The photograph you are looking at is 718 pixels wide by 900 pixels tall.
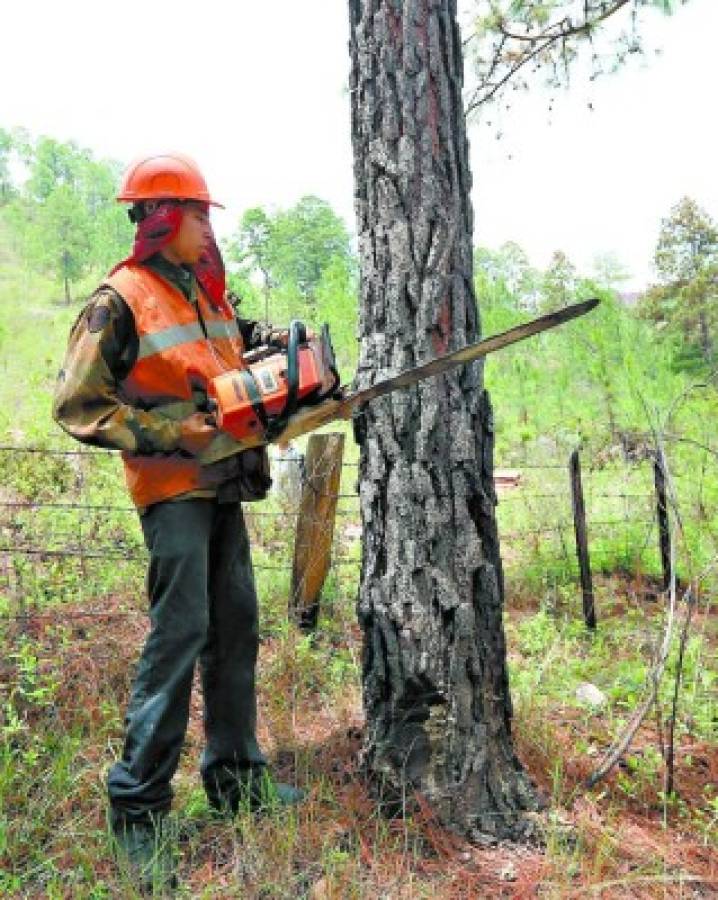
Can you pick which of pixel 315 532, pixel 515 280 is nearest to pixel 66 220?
pixel 515 280

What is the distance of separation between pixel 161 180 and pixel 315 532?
224 cm

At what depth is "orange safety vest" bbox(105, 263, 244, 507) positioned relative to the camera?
2.54 m

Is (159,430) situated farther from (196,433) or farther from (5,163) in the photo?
(5,163)

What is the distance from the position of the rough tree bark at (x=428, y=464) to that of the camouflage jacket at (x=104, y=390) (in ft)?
2.38

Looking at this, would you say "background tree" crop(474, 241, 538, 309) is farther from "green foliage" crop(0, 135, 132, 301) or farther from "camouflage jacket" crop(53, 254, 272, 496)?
"green foliage" crop(0, 135, 132, 301)

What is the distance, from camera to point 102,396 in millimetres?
2486

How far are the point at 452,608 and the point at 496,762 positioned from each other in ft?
1.79

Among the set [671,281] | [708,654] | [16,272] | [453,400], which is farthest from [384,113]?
[16,272]

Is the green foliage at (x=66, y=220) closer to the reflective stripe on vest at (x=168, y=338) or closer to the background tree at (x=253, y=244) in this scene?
the background tree at (x=253, y=244)

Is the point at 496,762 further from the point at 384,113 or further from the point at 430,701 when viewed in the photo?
the point at 384,113

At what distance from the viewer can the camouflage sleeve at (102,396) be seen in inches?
96.7

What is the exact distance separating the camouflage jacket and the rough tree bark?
73 centimetres

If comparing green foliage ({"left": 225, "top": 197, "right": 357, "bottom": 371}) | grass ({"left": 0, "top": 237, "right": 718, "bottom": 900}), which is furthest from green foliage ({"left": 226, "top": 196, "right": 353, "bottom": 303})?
grass ({"left": 0, "top": 237, "right": 718, "bottom": 900})

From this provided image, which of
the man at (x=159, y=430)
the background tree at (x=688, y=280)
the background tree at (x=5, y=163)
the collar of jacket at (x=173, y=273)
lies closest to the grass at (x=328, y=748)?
the man at (x=159, y=430)
